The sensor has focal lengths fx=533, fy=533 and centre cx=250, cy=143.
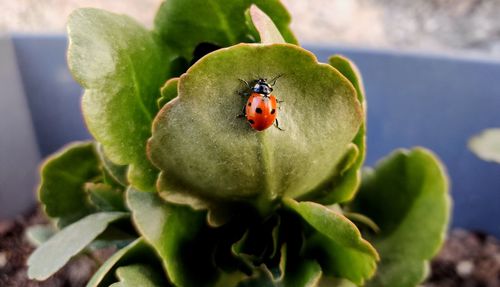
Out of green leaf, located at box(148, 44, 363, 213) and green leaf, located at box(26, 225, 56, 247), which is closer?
green leaf, located at box(148, 44, 363, 213)

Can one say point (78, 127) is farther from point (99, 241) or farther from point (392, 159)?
point (392, 159)

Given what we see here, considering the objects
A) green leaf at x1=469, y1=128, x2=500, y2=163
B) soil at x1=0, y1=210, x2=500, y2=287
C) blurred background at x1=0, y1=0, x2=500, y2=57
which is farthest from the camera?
blurred background at x1=0, y1=0, x2=500, y2=57

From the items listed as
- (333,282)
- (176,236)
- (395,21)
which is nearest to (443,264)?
(333,282)

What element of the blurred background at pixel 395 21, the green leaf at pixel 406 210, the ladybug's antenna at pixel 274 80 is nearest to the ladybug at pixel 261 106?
the ladybug's antenna at pixel 274 80

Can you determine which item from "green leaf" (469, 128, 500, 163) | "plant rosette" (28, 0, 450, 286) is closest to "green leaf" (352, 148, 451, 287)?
"plant rosette" (28, 0, 450, 286)

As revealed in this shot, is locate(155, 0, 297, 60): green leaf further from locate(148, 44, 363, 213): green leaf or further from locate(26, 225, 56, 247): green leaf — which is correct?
locate(26, 225, 56, 247): green leaf

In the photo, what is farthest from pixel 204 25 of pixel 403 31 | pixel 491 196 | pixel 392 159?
pixel 403 31
